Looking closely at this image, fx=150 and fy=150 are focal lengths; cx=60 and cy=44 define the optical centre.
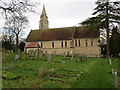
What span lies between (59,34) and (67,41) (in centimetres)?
385

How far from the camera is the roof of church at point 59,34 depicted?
4472 centimetres

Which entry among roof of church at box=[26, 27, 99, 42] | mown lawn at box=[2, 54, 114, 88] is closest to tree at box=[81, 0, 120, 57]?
roof of church at box=[26, 27, 99, 42]

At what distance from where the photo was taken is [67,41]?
45.3 m

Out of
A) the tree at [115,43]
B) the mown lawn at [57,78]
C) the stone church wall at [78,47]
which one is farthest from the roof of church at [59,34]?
the mown lawn at [57,78]

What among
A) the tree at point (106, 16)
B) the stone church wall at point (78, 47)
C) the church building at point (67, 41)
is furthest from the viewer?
the church building at point (67, 41)

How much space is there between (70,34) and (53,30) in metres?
6.64

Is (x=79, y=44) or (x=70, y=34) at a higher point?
(x=70, y=34)

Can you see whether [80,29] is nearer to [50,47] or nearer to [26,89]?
[50,47]

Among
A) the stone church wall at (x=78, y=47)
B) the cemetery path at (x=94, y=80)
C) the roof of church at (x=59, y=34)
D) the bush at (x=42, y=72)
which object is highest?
the roof of church at (x=59, y=34)

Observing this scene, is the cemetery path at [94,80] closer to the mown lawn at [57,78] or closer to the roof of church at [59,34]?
the mown lawn at [57,78]

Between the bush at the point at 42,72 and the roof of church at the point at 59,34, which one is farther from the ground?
the roof of church at the point at 59,34

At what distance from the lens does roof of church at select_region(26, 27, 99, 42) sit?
44.7m

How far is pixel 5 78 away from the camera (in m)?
8.57

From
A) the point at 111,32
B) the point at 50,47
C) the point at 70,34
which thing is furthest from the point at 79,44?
the point at 111,32
